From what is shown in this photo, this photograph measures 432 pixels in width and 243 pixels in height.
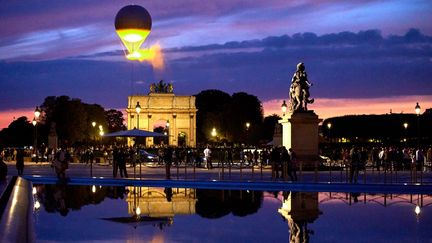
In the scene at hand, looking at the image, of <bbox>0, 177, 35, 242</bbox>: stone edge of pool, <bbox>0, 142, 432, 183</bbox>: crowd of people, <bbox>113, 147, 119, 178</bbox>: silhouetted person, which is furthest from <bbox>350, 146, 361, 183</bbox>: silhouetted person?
<bbox>0, 177, 35, 242</bbox>: stone edge of pool

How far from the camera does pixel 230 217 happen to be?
20.9 meters

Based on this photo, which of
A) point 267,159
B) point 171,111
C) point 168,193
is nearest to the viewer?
point 168,193

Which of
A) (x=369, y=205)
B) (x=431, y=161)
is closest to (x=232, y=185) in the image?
(x=369, y=205)

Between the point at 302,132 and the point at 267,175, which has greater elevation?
the point at 302,132

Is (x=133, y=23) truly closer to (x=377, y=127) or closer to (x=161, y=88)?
(x=377, y=127)

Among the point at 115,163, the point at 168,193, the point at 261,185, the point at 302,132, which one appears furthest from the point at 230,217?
the point at 302,132

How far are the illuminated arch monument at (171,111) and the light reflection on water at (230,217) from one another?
113 metres

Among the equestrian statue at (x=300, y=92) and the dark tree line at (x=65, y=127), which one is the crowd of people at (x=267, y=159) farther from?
the dark tree line at (x=65, y=127)

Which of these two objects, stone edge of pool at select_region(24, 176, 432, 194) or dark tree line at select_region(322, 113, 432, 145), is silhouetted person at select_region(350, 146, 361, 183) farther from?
dark tree line at select_region(322, 113, 432, 145)

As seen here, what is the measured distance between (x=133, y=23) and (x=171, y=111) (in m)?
99.3

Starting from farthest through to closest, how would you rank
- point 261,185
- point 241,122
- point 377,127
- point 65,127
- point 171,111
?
point 171,111 → point 241,122 → point 65,127 → point 377,127 → point 261,185

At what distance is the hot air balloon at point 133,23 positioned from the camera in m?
47.1

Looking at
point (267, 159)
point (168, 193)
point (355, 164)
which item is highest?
point (267, 159)

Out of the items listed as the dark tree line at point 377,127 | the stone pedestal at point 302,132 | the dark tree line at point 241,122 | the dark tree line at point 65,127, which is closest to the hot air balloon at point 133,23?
the stone pedestal at point 302,132
